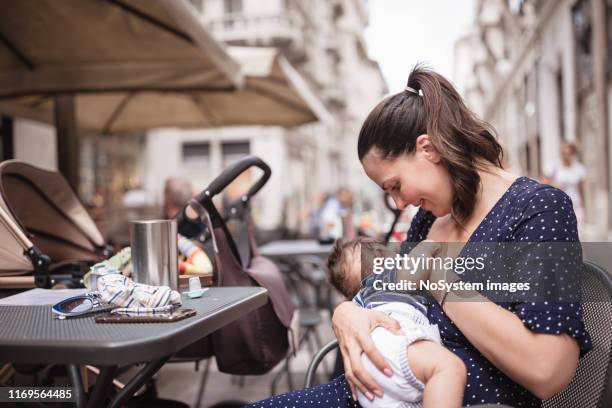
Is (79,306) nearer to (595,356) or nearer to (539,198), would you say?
(539,198)

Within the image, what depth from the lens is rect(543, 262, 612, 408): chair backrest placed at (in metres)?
1.36

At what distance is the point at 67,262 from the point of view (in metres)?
→ 2.58

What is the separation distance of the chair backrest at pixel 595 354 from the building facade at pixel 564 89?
1794 mm

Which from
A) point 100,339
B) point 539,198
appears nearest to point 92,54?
point 100,339

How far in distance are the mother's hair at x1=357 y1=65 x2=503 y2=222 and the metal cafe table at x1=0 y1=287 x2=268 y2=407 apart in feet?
1.92

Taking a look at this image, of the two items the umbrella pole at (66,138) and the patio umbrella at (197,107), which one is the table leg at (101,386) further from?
the patio umbrella at (197,107)

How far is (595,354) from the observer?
1429 mm

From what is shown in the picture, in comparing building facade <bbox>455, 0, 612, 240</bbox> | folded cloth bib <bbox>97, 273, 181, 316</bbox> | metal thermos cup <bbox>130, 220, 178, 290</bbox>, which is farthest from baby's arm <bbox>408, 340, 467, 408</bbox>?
building facade <bbox>455, 0, 612, 240</bbox>

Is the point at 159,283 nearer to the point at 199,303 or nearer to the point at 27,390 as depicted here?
the point at 199,303

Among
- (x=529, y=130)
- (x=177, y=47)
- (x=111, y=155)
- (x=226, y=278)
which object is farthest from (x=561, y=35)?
(x=226, y=278)

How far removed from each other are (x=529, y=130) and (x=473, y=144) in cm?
2439

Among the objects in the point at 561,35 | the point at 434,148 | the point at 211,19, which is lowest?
the point at 434,148

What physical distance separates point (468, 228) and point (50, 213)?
2.02m

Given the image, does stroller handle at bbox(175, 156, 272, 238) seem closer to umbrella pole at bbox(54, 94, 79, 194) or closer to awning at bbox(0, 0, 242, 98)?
awning at bbox(0, 0, 242, 98)
